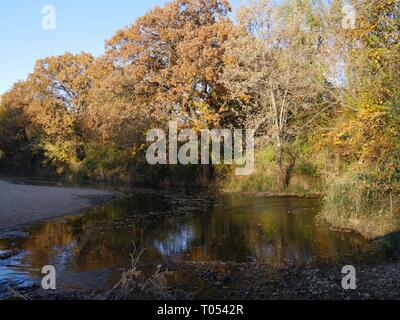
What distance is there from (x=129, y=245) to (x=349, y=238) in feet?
24.1

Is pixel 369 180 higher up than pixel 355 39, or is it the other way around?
pixel 355 39

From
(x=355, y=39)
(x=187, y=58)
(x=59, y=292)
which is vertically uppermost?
(x=187, y=58)

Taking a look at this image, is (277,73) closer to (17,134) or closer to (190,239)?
(190,239)

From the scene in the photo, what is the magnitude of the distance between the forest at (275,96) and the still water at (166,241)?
2196 millimetres

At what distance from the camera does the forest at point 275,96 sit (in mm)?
15624

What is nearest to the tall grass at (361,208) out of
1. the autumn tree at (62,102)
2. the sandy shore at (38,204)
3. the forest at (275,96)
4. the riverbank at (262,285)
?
the forest at (275,96)

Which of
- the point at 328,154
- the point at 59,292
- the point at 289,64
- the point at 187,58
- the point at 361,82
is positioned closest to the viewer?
the point at 59,292

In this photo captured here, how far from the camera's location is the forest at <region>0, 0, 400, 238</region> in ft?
51.3

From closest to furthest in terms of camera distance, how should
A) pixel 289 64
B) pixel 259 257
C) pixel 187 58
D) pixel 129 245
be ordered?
pixel 259 257
pixel 129 245
pixel 289 64
pixel 187 58

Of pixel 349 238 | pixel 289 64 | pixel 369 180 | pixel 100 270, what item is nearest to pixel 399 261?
pixel 349 238

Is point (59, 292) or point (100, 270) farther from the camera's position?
point (100, 270)

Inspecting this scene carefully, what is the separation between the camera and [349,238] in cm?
1480

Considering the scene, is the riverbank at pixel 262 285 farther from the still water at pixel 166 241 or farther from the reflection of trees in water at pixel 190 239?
the reflection of trees in water at pixel 190 239
